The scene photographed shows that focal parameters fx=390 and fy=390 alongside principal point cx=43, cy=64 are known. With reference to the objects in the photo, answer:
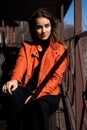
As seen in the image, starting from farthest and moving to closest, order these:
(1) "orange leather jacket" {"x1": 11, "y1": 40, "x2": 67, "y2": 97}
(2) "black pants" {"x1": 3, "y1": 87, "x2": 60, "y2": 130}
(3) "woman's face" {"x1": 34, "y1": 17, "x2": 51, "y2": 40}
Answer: (3) "woman's face" {"x1": 34, "y1": 17, "x2": 51, "y2": 40}
(1) "orange leather jacket" {"x1": 11, "y1": 40, "x2": 67, "y2": 97}
(2) "black pants" {"x1": 3, "y1": 87, "x2": 60, "y2": 130}

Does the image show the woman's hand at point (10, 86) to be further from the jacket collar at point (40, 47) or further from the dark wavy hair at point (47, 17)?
the dark wavy hair at point (47, 17)

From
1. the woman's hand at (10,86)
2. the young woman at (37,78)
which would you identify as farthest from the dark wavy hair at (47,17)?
the woman's hand at (10,86)

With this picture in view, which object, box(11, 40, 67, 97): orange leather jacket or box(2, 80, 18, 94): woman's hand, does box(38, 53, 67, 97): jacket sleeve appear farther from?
box(2, 80, 18, 94): woman's hand

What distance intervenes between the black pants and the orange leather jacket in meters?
0.08

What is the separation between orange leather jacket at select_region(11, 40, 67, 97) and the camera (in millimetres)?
2406

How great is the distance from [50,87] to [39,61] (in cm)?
21

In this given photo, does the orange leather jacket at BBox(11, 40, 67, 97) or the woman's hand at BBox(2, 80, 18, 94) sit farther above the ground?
the orange leather jacket at BBox(11, 40, 67, 97)

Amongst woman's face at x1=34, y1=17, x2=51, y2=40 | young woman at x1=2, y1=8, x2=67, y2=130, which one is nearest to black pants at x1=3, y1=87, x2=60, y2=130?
young woman at x1=2, y1=8, x2=67, y2=130

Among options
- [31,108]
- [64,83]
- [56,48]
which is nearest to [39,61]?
[56,48]

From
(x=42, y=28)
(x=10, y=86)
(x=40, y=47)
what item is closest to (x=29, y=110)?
(x=10, y=86)

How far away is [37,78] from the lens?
7.97ft

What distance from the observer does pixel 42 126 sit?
227 centimetres

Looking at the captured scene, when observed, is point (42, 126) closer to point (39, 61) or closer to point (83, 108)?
point (39, 61)

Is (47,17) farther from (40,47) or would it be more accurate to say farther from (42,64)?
(42,64)
